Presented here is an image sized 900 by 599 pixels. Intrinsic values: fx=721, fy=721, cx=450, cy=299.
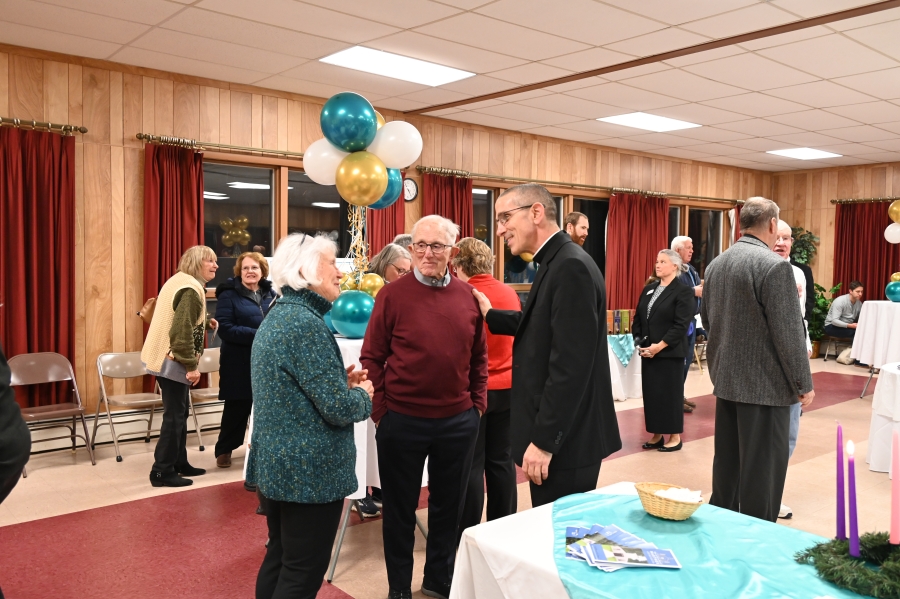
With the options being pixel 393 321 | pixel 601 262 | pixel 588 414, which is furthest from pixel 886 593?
pixel 601 262

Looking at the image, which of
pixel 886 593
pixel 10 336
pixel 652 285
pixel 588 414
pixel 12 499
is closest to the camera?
pixel 886 593

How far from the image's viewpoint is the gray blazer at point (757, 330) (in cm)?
287

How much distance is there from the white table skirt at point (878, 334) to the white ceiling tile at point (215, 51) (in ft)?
21.1

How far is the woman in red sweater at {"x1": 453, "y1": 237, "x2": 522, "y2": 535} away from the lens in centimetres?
316

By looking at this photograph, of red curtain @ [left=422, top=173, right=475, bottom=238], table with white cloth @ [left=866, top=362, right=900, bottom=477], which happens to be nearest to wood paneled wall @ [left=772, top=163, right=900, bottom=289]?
red curtain @ [left=422, top=173, right=475, bottom=238]

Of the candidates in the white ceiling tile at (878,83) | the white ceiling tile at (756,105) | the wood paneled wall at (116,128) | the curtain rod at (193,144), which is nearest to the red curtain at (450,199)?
the wood paneled wall at (116,128)

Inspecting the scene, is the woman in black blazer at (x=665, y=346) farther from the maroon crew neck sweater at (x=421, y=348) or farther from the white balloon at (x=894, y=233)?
the white balloon at (x=894, y=233)

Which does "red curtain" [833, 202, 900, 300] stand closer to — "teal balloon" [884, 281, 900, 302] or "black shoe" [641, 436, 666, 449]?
"teal balloon" [884, 281, 900, 302]

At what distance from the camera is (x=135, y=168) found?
570 cm

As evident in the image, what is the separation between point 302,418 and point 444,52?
12.5 ft

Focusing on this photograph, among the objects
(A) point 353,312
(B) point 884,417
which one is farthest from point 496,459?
(B) point 884,417

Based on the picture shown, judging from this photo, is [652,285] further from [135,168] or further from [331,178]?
[135,168]

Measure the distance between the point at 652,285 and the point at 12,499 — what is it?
4552 millimetres

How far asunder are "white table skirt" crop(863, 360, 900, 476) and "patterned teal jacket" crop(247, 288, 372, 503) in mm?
3964
